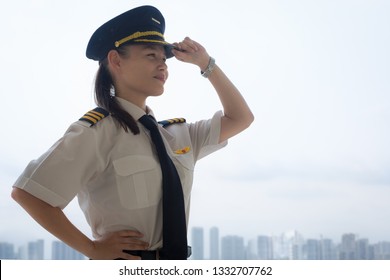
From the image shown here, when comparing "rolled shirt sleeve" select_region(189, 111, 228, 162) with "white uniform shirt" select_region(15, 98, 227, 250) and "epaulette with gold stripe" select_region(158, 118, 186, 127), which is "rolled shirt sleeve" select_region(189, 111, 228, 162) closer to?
"epaulette with gold stripe" select_region(158, 118, 186, 127)

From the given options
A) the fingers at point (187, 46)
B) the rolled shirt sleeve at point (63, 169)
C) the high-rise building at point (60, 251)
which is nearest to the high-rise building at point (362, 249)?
the high-rise building at point (60, 251)

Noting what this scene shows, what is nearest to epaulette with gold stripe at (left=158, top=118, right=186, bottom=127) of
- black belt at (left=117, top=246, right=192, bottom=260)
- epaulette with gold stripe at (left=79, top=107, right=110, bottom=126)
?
epaulette with gold stripe at (left=79, top=107, right=110, bottom=126)

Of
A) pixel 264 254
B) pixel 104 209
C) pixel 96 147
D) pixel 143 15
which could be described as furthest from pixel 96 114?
pixel 264 254

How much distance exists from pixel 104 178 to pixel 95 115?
17 cm

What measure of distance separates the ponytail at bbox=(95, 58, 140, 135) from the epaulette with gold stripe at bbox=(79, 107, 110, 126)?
2 centimetres

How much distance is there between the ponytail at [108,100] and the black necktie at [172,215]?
0.12 m

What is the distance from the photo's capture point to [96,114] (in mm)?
1322

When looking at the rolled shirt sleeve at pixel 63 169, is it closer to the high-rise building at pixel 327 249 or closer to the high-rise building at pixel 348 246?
the high-rise building at pixel 327 249

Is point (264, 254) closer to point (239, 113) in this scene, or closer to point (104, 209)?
point (239, 113)

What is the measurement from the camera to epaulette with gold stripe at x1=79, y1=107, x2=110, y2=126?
129 cm

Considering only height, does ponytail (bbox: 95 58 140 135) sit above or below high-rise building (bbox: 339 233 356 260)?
above

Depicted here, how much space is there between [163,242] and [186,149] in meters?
0.32

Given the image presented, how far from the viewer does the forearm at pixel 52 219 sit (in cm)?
117

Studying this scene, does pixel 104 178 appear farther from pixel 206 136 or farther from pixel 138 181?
pixel 206 136
